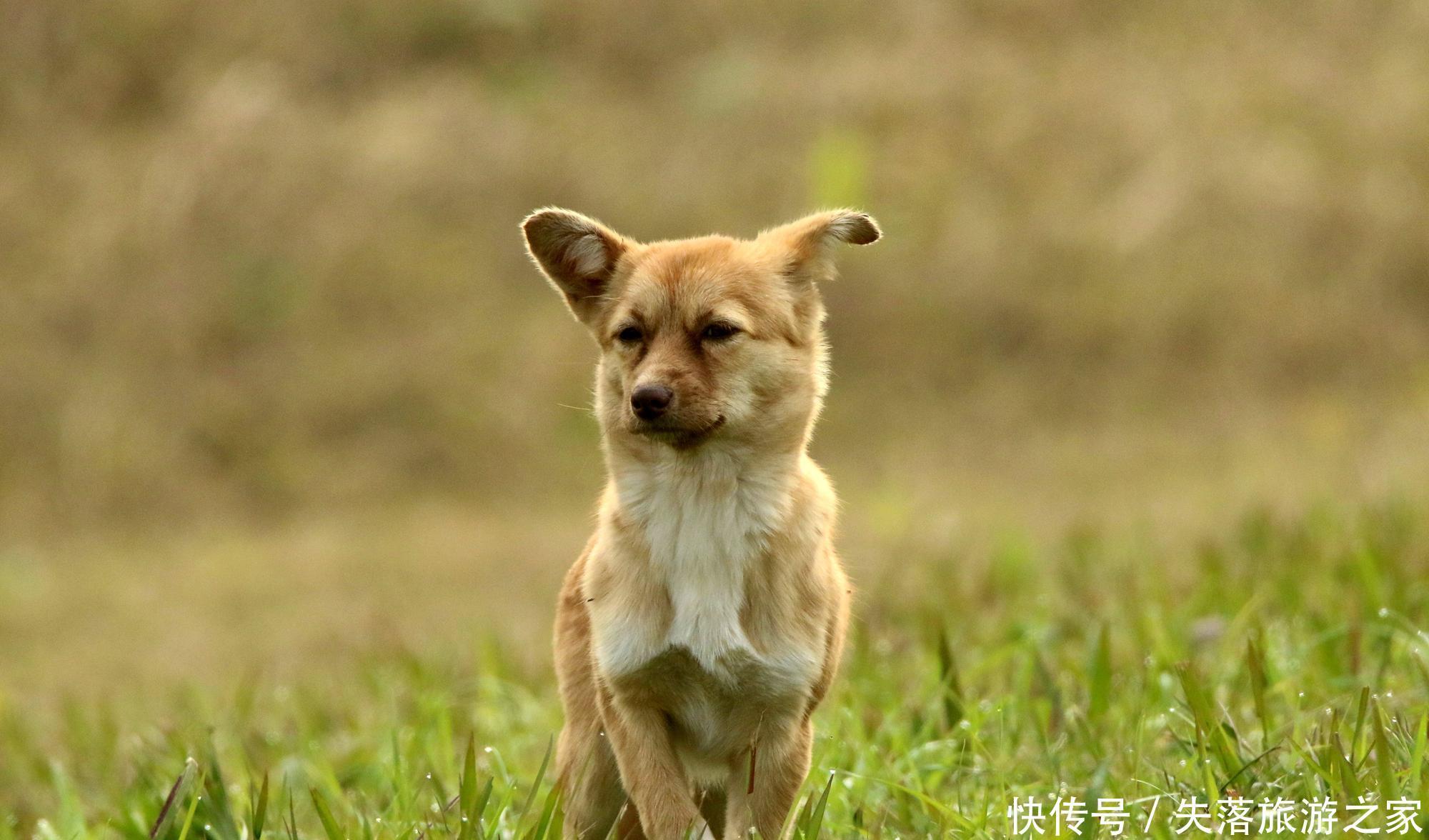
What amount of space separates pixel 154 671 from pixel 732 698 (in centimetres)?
536

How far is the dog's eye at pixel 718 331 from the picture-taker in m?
3.76

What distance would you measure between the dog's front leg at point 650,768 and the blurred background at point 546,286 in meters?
5.06

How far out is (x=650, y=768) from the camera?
3.63 m

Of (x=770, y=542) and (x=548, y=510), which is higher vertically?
(x=770, y=542)

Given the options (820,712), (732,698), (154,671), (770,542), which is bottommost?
(154,671)

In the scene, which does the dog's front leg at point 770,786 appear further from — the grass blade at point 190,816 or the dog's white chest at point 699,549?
the grass blade at point 190,816

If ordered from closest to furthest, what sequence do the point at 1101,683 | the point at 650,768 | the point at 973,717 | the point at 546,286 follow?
the point at 650,768, the point at 973,717, the point at 1101,683, the point at 546,286

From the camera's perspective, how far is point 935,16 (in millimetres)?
12469

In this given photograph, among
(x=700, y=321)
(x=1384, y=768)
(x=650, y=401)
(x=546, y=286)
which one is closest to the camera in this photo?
(x=1384, y=768)

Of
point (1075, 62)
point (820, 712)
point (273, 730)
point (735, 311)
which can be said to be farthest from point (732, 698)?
point (1075, 62)

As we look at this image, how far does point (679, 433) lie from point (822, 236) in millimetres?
748

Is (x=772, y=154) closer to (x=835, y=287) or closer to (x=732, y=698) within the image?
(x=835, y=287)

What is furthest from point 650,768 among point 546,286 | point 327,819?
point 546,286

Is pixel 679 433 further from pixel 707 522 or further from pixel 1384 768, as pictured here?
pixel 1384 768
